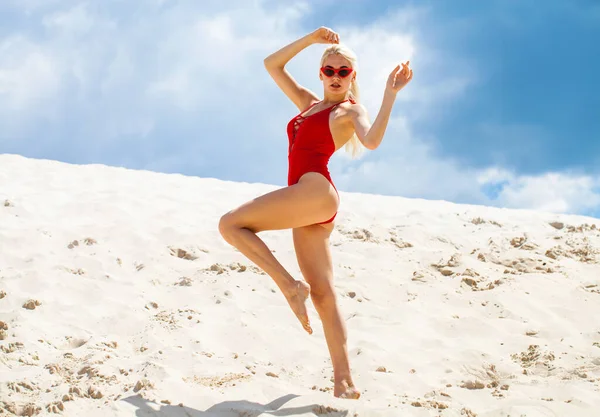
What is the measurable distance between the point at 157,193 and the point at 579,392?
497 centimetres

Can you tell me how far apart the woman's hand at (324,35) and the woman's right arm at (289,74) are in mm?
18

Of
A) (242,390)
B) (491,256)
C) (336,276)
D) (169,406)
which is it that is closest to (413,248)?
(491,256)

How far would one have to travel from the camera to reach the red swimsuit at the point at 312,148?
3.18 m

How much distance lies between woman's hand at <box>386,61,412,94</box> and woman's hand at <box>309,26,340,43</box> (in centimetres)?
51

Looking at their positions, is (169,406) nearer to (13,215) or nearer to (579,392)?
(579,392)

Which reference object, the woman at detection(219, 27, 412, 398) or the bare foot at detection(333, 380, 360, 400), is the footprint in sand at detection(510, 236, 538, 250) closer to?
the woman at detection(219, 27, 412, 398)

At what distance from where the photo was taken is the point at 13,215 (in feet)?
20.0

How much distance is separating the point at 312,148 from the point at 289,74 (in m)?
0.66

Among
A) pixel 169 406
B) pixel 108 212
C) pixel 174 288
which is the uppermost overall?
pixel 108 212

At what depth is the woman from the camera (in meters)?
3.02

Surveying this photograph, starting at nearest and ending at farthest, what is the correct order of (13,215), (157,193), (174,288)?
(174,288) → (13,215) → (157,193)

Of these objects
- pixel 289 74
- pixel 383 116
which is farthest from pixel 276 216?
pixel 289 74

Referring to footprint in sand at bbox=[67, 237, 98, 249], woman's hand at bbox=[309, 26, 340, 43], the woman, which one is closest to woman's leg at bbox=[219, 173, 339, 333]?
the woman

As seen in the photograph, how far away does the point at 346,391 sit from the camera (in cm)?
320
